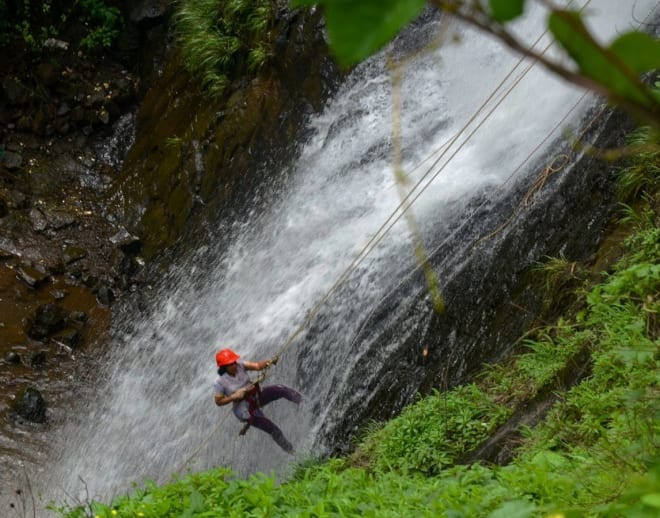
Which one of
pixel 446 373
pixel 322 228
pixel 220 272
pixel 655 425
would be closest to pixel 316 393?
pixel 446 373

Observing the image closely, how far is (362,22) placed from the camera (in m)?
0.55

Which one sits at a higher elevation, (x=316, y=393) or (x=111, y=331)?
(x=111, y=331)

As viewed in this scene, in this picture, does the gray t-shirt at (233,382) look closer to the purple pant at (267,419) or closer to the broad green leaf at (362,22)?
the purple pant at (267,419)

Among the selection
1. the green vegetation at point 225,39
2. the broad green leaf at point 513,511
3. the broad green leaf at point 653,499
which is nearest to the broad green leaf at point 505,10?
the broad green leaf at point 653,499

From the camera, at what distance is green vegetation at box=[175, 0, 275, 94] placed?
855cm

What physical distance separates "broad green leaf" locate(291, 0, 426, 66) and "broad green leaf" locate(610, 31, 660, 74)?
0.52ft

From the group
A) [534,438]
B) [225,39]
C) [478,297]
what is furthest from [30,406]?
[534,438]

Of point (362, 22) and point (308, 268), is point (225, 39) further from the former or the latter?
point (362, 22)

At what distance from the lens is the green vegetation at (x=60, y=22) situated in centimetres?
1038

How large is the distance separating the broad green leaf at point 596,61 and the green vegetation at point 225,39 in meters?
8.15

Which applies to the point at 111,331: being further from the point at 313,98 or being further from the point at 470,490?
the point at 470,490

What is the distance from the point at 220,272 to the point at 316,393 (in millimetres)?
2495

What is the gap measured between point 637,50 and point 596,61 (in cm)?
4

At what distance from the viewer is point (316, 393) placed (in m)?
5.99
